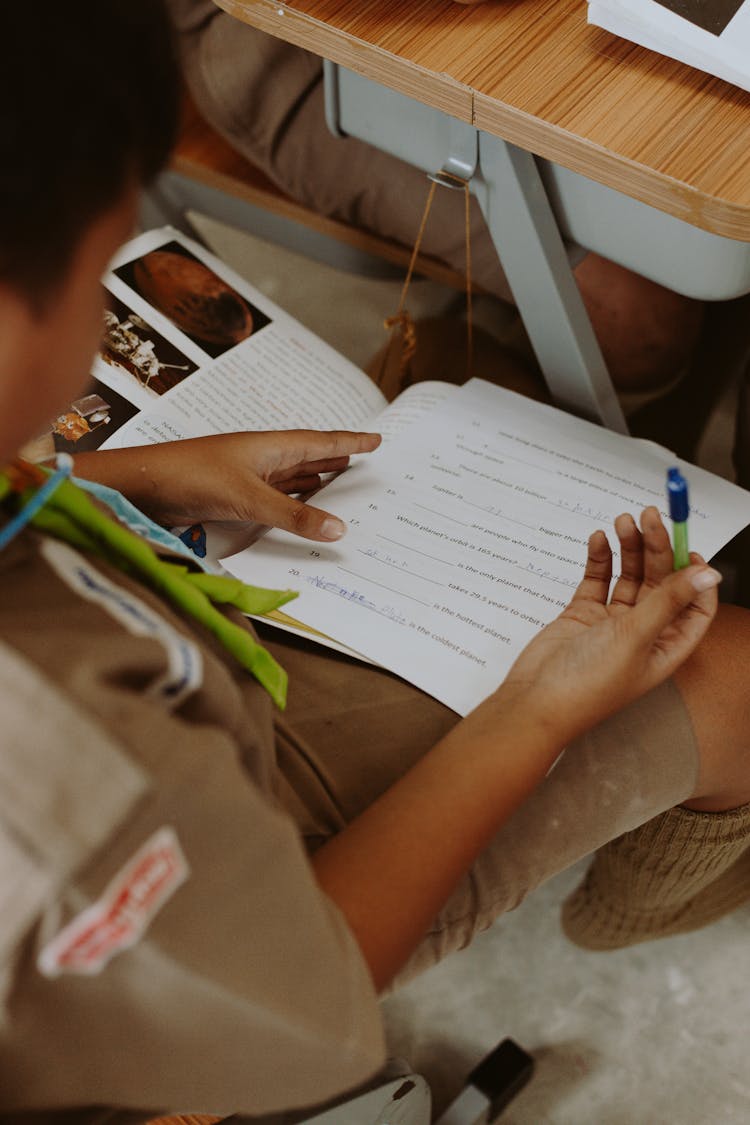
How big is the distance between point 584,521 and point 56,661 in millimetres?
498

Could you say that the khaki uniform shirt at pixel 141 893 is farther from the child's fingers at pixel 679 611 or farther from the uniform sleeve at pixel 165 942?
the child's fingers at pixel 679 611

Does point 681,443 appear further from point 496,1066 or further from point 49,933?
point 49,933

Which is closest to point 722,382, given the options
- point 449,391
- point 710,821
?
point 449,391

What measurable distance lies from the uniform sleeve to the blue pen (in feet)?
0.95

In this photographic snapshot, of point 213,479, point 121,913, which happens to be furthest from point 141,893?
point 213,479

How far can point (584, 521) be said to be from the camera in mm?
857

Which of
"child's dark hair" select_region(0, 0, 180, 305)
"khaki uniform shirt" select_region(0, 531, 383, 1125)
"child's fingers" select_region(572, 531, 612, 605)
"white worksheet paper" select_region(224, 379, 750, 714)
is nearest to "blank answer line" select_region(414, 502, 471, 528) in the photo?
"white worksheet paper" select_region(224, 379, 750, 714)

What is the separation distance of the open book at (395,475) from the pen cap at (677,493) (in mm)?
175

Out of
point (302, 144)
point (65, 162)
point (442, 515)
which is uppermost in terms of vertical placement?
point (65, 162)

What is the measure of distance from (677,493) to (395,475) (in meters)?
0.32

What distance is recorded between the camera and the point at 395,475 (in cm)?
90

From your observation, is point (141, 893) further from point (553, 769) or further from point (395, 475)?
point (395, 475)

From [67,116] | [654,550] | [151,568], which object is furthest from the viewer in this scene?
[654,550]

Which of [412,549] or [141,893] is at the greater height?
[141,893]
